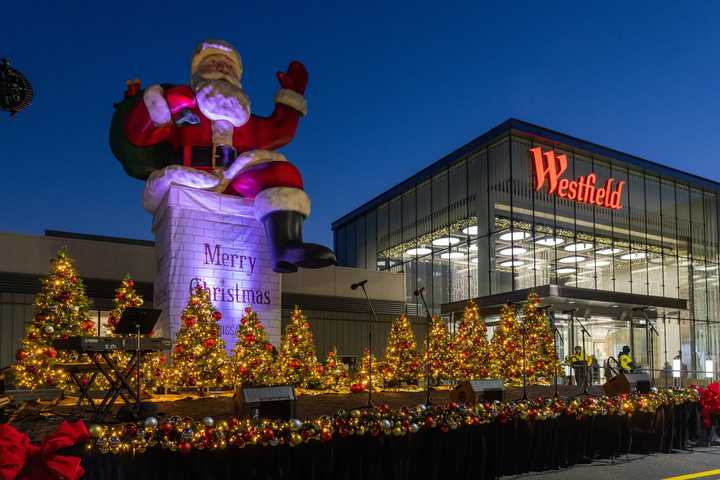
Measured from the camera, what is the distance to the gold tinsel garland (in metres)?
5.42

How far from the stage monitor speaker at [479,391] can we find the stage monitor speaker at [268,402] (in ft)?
9.53

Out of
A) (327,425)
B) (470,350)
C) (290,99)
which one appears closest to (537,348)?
(470,350)

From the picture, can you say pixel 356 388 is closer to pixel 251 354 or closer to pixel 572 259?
pixel 251 354

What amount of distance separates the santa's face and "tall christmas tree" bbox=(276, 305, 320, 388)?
4662 mm

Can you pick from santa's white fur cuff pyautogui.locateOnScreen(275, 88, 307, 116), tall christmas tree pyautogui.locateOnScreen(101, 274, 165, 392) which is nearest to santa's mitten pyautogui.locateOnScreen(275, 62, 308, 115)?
santa's white fur cuff pyautogui.locateOnScreen(275, 88, 307, 116)

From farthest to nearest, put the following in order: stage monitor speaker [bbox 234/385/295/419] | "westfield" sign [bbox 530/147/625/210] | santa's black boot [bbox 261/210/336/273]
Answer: "westfield" sign [bbox 530/147/625/210] → santa's black boot [bbox 261/210/336/273] → stage monitor speaker [bbox 234/385/295/419]

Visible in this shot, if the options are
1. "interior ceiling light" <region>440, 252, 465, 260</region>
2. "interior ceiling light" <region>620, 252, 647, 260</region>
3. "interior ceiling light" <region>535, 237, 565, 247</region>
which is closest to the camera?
"interior ceiling light" <region>535, 237, 565, 247</region>

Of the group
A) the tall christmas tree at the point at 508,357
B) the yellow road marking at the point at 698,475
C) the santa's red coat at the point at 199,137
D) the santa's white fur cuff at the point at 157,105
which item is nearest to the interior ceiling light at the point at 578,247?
the tall christmas tree at the point at 508,357

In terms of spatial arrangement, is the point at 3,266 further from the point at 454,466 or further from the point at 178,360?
the point at 454,466

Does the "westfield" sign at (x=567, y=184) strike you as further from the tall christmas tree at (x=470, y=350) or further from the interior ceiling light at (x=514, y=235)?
the tall christmas tree at (x=470, y=350)

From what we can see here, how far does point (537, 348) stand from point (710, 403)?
8.34m

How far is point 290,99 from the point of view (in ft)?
48.4

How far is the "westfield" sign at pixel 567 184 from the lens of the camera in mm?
26156

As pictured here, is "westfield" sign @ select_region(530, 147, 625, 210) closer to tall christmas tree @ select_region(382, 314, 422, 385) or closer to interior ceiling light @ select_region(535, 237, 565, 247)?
interior ceiling light @ select_region(535, 237, 565, 247)
